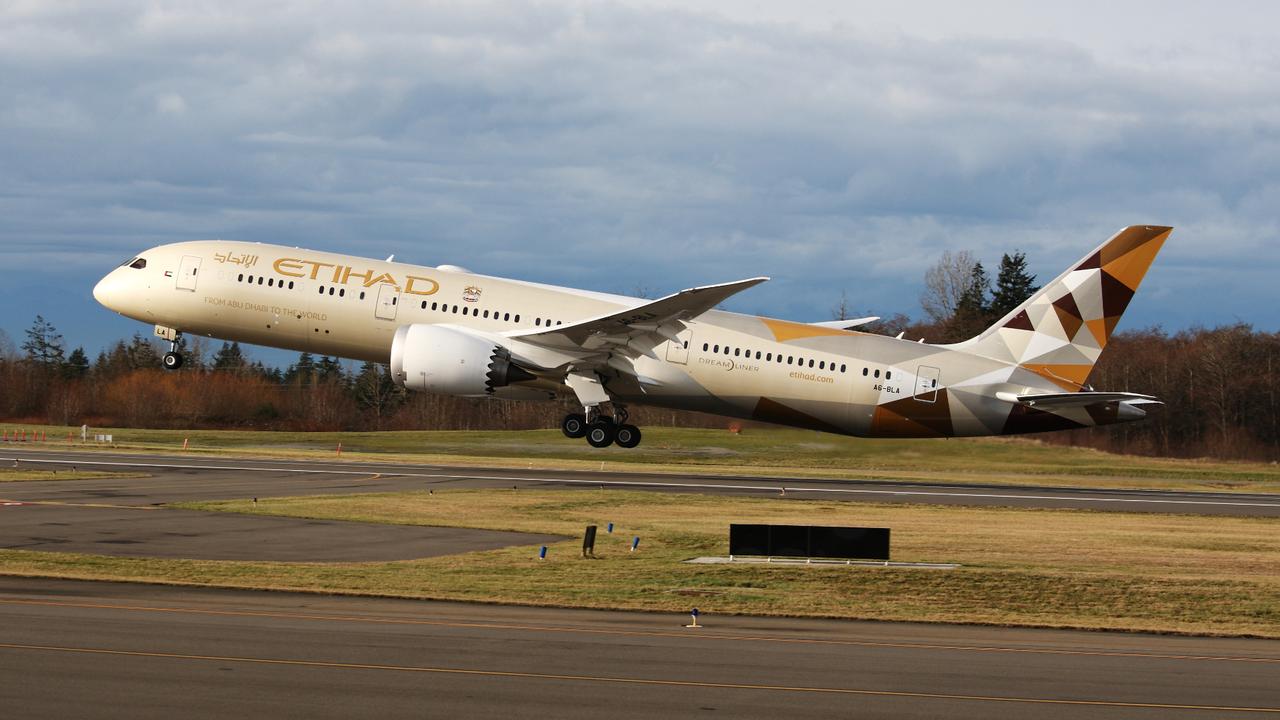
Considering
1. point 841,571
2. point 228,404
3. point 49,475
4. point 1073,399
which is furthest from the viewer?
point 228,404

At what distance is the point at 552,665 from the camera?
49.6 feet

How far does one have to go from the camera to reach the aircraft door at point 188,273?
41.0m

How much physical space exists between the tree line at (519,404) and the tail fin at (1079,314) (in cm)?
1744

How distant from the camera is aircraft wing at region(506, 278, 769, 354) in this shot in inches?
1437

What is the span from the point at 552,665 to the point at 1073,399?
2794 centimetres

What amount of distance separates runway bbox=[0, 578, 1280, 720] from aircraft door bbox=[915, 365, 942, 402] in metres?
21.5

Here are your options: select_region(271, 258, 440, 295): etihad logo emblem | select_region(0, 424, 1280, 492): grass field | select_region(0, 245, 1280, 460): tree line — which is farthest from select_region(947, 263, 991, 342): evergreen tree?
select_region(271, 258, 440, 295): etihad logo emblem

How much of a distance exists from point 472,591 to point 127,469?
99.1ft

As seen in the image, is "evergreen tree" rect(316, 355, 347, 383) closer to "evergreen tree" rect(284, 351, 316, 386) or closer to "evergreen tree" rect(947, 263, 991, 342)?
"evergreen tree" rect(284, 351, 316, 386)

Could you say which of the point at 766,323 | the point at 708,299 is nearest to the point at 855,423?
the point at 766,323

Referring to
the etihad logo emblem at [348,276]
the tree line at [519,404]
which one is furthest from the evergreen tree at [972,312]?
the etihad logo emblem at [348,276]

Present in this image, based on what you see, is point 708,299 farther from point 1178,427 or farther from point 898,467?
point 1178,427

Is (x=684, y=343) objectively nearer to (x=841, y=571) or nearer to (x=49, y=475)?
(x=841, y=571)

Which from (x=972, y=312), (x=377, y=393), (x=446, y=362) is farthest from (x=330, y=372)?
(x=446, y=362)
